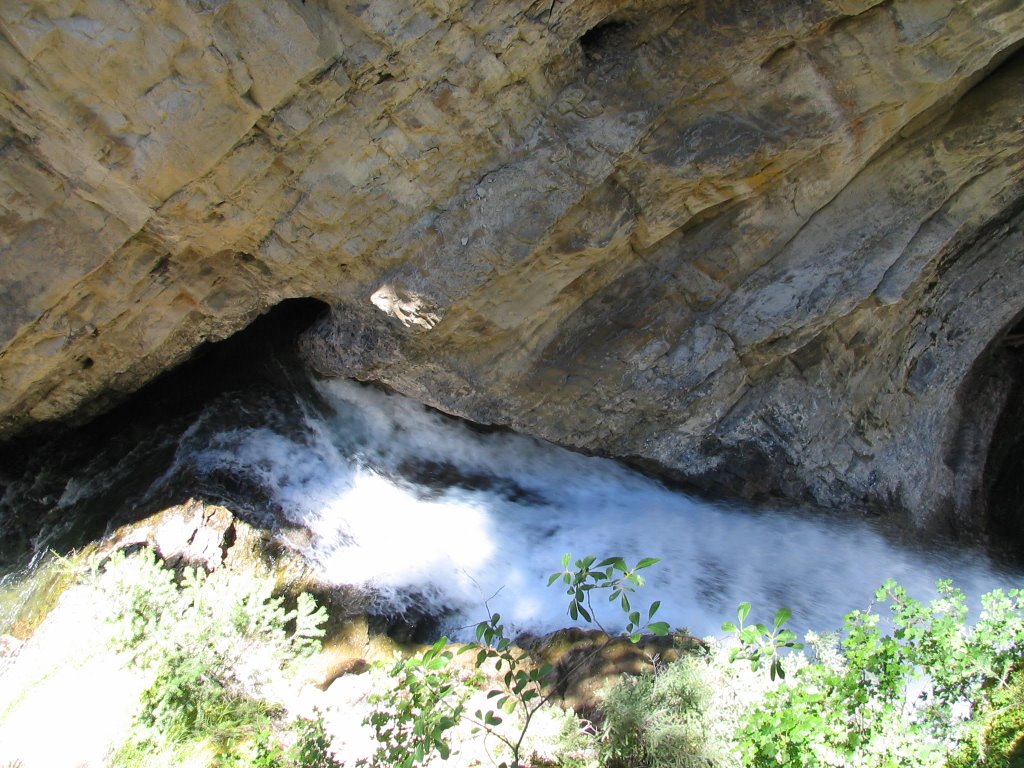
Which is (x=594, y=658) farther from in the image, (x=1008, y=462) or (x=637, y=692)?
(x=1008, y=462)

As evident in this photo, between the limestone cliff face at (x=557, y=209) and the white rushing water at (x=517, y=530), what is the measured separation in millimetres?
427

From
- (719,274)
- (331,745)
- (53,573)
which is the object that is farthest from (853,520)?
(53,573)

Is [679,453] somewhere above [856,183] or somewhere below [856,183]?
below

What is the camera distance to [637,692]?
3307 mm

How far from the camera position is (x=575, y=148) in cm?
414

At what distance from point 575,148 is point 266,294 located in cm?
220

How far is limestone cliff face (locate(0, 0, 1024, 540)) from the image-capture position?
3430 millimetres

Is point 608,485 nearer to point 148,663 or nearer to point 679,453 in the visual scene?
point 679,453

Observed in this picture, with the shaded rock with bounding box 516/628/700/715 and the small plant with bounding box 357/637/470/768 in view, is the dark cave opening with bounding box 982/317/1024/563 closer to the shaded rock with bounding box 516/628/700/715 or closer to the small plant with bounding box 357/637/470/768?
the shaded rock with bounding box 516/628/700/715

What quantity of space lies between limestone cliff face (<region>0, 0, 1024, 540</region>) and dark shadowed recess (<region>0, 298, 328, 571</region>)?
1.21 feet

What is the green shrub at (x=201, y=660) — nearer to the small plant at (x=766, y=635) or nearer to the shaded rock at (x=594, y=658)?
the shaded rock at (x=594, y=658)

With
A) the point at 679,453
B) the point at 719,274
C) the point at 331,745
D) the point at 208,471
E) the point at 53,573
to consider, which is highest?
the point at 719,274

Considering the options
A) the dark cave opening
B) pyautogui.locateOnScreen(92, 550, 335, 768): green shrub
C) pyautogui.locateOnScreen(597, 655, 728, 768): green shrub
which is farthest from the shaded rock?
the dark cave opening

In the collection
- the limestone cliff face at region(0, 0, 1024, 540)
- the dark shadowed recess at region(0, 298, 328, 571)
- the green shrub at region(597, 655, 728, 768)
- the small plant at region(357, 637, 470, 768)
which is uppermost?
the limestone cliff face at region(0, 0, 1024, 540)
